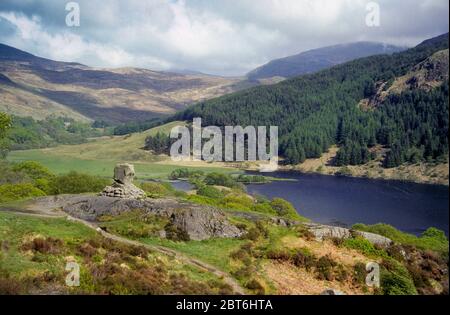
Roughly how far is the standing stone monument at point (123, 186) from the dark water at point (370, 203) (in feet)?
247

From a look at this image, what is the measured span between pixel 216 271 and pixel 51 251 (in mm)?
12398

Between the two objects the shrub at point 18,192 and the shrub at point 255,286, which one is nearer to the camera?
the shrub at point 255,286

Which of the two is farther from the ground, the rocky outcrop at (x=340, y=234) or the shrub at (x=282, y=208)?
the rocky outcrop at (x=340, y=234)

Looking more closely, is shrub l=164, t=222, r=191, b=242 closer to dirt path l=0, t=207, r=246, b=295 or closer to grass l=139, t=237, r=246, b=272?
grass l=139, t=237, r=246, b=272

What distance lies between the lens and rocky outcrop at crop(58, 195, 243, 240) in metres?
44.2

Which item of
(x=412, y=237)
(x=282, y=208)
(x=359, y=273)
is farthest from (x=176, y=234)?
(x=282, y=208)

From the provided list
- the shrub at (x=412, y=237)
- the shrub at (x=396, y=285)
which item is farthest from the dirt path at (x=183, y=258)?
the shrub at (x=412, y=237)

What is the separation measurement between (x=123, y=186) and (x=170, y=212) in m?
10.0

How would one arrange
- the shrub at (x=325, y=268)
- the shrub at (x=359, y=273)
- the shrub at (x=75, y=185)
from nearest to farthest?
the shrub at (x=325, y=268) → the shrub at (x=359, y=273) → the shrub at (x=75, y=185)

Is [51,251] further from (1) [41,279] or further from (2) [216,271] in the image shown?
(2) [216,271]

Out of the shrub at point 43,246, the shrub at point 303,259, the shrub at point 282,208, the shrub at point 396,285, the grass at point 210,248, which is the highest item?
the shrub at point 43,246

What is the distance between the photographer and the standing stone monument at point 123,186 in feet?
174

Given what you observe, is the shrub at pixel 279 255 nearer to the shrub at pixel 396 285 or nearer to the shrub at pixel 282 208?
the shrub at pixel 396 285

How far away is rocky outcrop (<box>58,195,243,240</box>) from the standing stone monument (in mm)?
1559
